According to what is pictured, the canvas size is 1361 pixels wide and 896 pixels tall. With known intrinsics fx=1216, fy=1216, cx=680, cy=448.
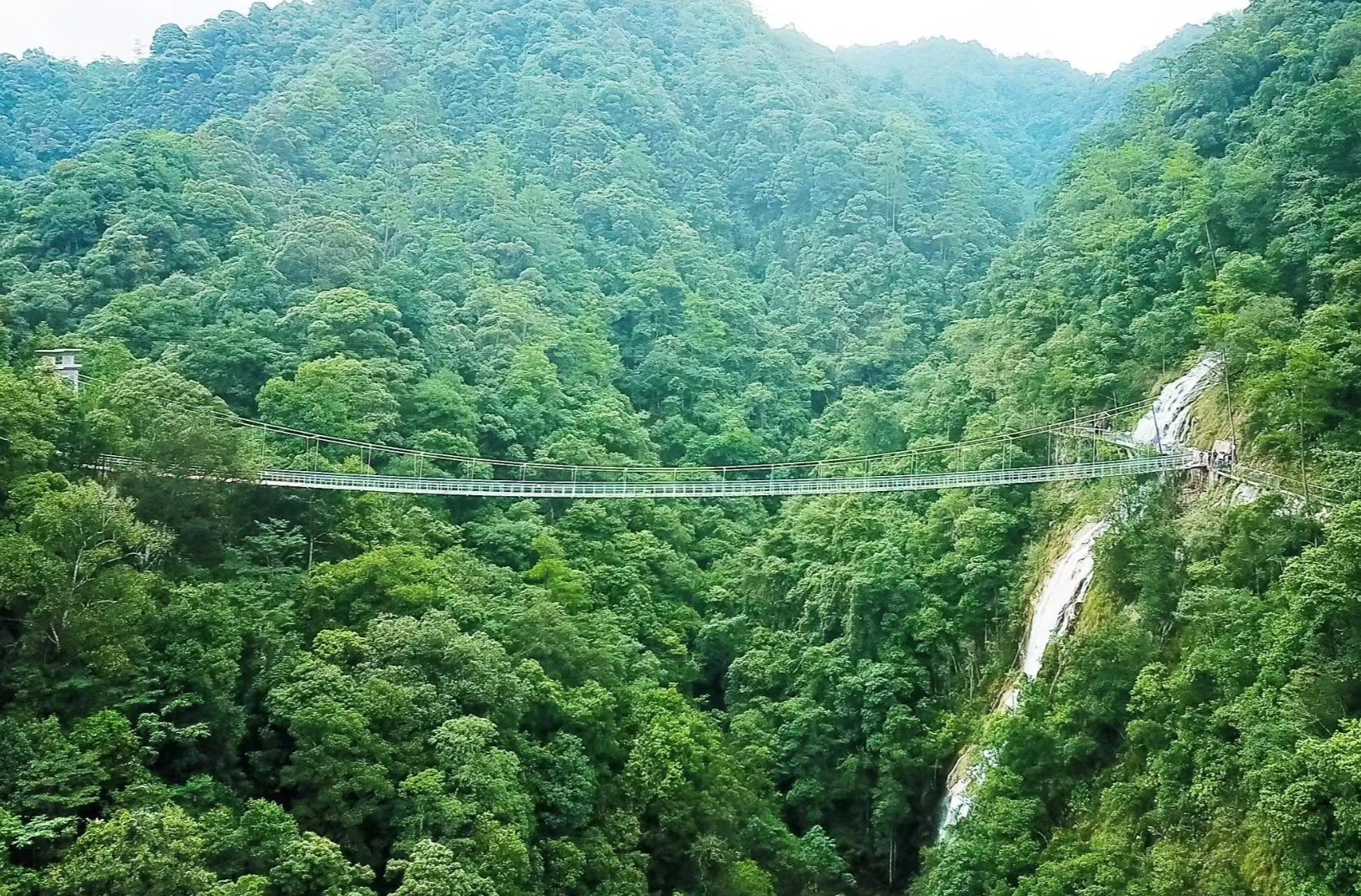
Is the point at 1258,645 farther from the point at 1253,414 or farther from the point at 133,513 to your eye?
the point at 133,513

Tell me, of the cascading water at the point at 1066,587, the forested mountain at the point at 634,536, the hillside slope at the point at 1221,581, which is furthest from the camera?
the cascading water at the point at 1066,587

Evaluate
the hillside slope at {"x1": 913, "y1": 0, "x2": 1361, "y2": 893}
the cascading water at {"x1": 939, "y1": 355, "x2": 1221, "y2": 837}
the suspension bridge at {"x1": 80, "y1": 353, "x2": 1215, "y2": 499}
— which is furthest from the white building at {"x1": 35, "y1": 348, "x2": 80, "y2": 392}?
the hillside slope at {"x1": 913, "y1": 0, "x2": 1361, "y2": 893}

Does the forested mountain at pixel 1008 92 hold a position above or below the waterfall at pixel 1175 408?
above

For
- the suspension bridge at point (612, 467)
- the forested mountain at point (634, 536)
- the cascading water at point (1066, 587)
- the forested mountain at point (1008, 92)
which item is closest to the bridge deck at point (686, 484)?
the suspension bridge at point (612, 467)

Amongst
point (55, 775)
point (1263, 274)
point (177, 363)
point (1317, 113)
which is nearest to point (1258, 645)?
point (1263, 274)

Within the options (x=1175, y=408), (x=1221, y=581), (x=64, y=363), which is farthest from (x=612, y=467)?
(x=1221, y=581)

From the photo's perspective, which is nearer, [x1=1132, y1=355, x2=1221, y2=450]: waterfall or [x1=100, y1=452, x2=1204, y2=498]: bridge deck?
[x1=100, y1=452, x2=1204, y2=498]: bridge deck

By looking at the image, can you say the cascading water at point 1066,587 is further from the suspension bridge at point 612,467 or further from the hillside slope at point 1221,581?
the hillside slope at point 1221,581

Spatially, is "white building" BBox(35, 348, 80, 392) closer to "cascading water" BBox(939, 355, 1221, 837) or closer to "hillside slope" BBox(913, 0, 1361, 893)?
"cascading water" BBox(939, 355, 1221, 837)
